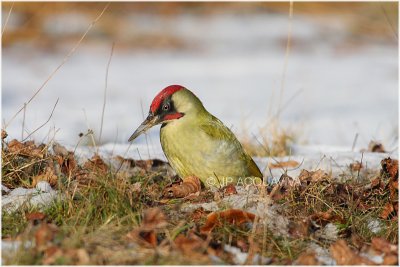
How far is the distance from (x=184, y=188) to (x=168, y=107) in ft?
2.02

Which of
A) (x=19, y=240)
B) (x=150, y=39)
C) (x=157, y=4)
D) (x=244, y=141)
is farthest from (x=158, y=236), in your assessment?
(x=157, y=4)

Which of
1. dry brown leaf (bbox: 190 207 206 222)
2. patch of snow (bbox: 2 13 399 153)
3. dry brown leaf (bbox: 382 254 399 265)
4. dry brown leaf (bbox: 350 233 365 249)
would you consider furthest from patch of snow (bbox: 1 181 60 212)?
dry brown leaf (bbox: 382 254 399 265)

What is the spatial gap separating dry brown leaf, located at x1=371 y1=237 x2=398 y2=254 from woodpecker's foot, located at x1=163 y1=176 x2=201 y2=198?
3.99 feet

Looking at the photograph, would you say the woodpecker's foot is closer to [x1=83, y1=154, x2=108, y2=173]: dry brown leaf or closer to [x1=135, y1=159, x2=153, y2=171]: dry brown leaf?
[x1=83, y1=154, x2=108, y2=173]: dry brown leaf

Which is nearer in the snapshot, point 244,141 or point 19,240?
point 19,240

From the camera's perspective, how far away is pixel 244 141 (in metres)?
6.49

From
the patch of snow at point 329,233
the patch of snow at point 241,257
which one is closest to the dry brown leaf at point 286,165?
the patch of snow at point 329,233

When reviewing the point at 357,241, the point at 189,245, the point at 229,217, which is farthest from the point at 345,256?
the point at 189,245

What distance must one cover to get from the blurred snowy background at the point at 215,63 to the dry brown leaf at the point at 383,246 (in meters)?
3.72

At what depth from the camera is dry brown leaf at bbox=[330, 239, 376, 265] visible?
3.69m

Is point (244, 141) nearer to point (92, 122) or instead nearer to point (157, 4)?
point (92, 122)

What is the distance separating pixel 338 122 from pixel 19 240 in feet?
20.7

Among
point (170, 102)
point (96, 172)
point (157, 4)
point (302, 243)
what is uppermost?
point (157, 4)

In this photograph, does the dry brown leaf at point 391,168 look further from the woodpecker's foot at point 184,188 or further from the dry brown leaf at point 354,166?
the woodpecker's foot at point 184,188
